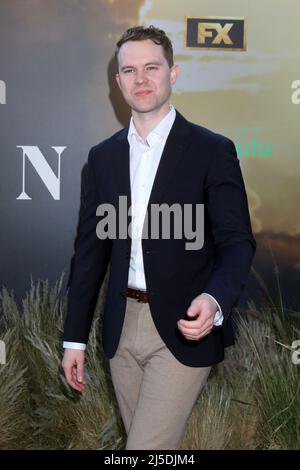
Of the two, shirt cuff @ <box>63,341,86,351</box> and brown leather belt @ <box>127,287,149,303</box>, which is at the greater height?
brown leather belt @ <box>127,287,149,303</box>

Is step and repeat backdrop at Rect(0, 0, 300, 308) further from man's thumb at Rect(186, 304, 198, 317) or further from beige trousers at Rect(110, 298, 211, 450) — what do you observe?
man's thumb at Rect(186, 304, 198, 317)

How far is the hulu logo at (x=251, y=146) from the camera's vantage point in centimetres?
430

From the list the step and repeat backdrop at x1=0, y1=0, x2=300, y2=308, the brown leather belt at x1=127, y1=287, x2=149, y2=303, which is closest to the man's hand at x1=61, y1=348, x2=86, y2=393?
the brown leather belt at x1=127, y1=287, x2=149, y2=303

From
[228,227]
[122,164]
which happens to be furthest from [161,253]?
[122,164]

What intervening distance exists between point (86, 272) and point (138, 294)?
306mm

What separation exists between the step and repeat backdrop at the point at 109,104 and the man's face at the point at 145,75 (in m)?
1.76

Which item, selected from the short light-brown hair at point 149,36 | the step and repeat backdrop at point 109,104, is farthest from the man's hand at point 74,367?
the step and repeat backdrop at point 109,104

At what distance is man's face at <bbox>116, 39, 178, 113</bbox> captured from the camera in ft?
8.04

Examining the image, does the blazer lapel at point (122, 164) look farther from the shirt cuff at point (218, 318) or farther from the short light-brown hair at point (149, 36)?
the shirt cuff at point (218, 318)

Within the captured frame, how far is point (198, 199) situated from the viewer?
7.74 ft

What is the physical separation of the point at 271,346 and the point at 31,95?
199 centimetres

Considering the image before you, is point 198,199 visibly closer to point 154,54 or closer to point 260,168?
point 154,54

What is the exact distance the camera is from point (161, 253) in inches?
93.1

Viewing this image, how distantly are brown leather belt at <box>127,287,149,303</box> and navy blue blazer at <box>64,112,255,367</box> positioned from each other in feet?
0.08
